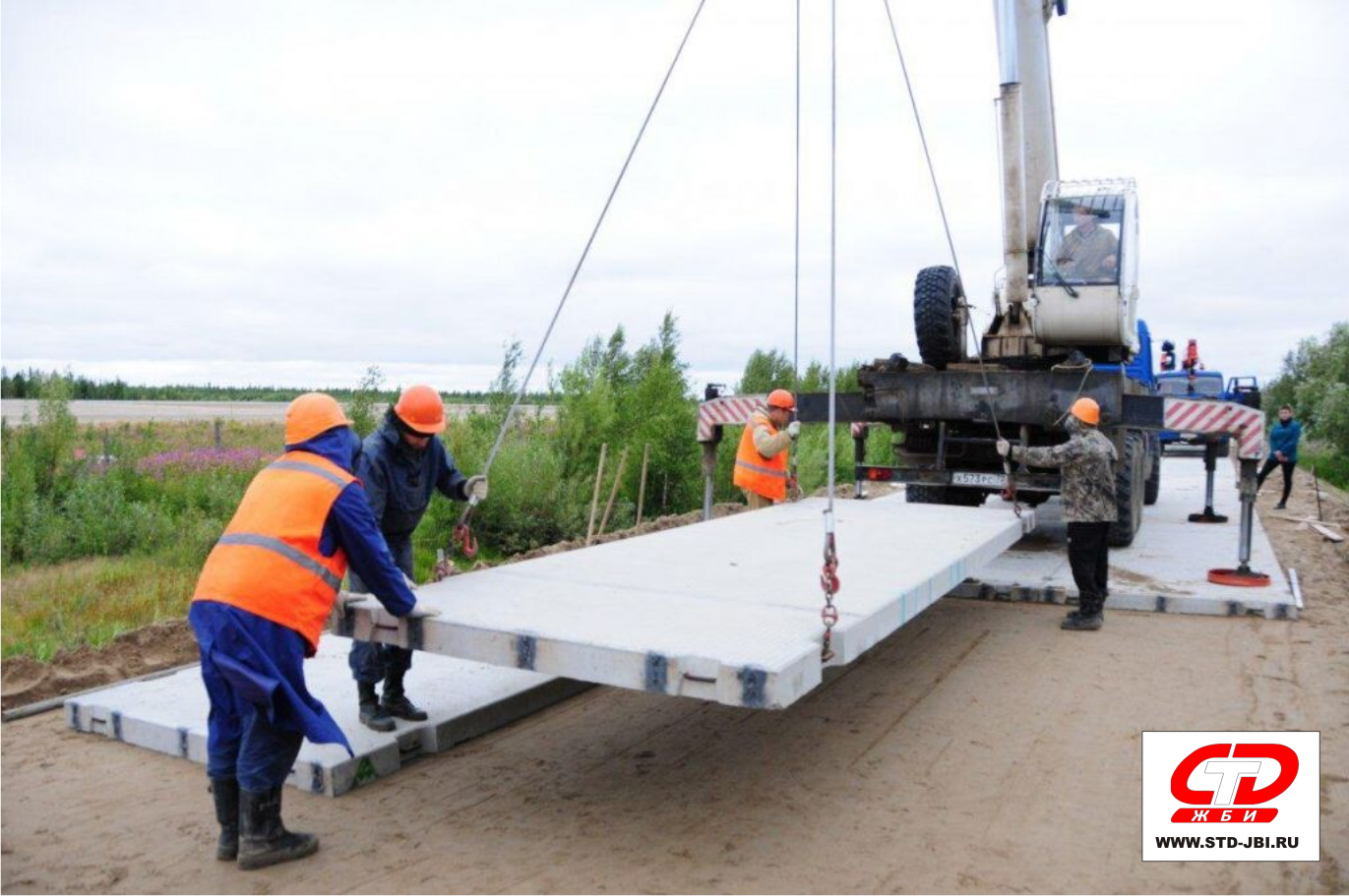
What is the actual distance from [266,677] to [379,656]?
1322 mm

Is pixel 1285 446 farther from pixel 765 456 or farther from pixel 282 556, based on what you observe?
pixel 282 556

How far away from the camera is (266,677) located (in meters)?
3.82

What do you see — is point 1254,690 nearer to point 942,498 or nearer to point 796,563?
point 796,563

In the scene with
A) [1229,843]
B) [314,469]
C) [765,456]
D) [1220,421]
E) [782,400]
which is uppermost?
[782,400]

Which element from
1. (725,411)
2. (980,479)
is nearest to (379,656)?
(725,411)

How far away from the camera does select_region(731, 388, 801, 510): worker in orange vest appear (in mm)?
9297

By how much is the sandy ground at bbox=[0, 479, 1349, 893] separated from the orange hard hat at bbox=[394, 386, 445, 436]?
1620mm

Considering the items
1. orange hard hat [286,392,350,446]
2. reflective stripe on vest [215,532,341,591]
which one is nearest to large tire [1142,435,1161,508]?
orange hard hat [286,392,350,446]

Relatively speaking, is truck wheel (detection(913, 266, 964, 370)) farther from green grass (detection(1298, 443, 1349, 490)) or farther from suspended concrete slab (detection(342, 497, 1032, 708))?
green grass (detection(1298, 443, 1349, 490))

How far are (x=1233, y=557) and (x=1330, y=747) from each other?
531 cm

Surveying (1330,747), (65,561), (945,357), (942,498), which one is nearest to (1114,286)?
(945,357)

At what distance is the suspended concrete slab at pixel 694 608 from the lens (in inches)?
149

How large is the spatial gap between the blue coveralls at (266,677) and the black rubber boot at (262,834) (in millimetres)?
49

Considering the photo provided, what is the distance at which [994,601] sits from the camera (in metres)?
9.05
